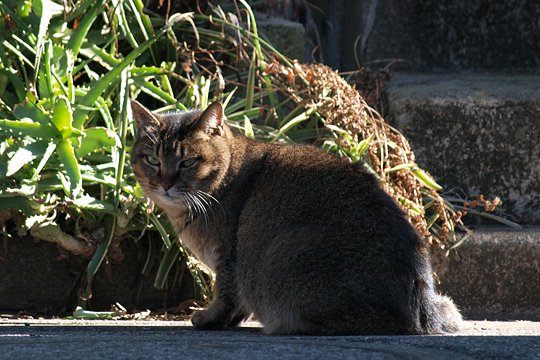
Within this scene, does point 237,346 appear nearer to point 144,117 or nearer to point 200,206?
point 200,206

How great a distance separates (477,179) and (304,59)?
1.18 meters

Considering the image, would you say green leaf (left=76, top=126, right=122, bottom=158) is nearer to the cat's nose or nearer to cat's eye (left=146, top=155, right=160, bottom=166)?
cat's eye (left=146, top=155, right=160, bottom=166)

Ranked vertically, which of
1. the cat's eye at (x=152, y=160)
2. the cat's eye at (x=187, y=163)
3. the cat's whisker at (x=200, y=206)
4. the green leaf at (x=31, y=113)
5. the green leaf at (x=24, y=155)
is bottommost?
the cat's whisker at (x=200, y=206)

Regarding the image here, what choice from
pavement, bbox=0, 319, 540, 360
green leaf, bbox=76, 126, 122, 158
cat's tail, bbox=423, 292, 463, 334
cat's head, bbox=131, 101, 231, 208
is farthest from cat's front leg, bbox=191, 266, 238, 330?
green leaf, bbox=76, 126, 122, 158

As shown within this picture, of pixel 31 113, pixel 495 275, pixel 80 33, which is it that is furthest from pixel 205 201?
pixel 495 275

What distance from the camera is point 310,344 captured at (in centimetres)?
268

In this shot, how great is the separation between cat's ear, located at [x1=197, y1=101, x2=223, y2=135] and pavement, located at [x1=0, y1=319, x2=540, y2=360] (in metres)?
0.71

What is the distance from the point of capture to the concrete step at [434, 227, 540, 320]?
13.8 feet

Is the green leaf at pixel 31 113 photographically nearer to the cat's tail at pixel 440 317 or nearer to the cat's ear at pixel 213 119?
the cat's ear at pixel 213 119

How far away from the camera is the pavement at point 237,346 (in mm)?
2465

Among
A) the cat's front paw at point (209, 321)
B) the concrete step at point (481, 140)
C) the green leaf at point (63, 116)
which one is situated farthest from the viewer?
the concrete step at point (481, 140)

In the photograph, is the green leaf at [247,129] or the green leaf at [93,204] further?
the green leaf at [247,129]

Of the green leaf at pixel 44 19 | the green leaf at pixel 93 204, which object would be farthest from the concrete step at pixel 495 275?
the green leaf at pixel 44 19

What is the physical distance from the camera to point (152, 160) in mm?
3529
